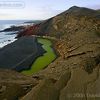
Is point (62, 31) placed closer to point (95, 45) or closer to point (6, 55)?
point (6, 55)

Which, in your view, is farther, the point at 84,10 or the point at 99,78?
the point at 84,10

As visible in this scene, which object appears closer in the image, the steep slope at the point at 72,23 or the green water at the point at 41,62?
the green water at the point at 41,62

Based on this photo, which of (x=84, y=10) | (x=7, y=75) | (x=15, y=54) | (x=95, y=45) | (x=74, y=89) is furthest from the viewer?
(x=84, y=10)

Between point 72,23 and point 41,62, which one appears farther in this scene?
point 72,23

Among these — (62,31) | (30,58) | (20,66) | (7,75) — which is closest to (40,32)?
(62,31)

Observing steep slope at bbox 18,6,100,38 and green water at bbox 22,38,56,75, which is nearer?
green water at bbox 22,38,56,75

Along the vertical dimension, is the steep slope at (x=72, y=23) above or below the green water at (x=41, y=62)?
above

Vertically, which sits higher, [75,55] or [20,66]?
[75,55]

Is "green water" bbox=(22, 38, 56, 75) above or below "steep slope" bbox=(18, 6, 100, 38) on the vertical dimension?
below

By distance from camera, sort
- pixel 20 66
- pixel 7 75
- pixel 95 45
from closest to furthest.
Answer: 1. pixel 7 75
2. pixel 95 45
3. pixel 20 66

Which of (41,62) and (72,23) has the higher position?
(72,23)

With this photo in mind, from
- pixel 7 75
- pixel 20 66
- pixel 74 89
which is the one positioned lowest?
pixel 20 66
